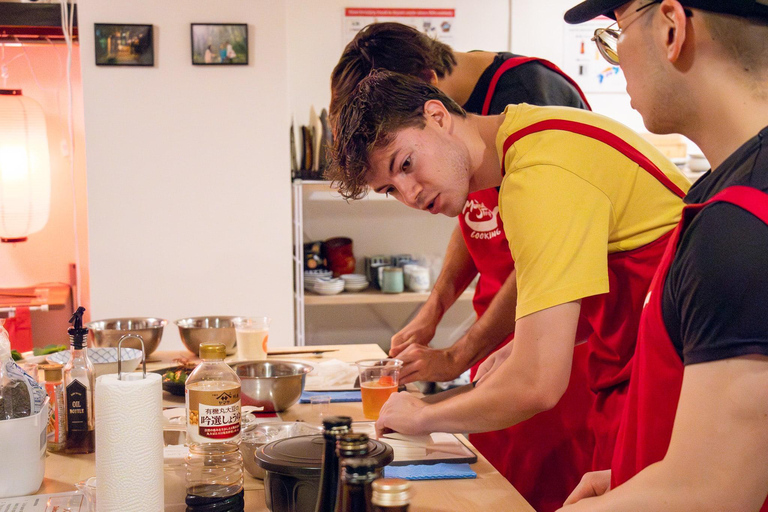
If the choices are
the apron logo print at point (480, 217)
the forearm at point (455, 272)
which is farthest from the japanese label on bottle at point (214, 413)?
the forearm at point (455, 272)

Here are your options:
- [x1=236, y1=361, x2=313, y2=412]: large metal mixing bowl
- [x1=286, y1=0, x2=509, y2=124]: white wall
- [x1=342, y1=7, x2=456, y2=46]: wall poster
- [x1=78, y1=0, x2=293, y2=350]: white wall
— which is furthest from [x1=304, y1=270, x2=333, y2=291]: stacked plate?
[x1=236, y1=361, x2=313, y2=412]: large metal mixing bowl

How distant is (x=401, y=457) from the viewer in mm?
1229

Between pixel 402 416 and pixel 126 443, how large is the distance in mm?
541

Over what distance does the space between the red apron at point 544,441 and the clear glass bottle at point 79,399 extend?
0.99 meters

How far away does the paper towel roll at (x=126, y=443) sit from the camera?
90cm

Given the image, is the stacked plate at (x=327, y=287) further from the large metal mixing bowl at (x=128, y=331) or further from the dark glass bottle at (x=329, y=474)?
the dark glass bottle at (x=329, y=474)

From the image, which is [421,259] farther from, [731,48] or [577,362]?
[731,48]

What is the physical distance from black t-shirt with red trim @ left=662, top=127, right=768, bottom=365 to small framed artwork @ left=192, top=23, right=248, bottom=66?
A: 325 cm

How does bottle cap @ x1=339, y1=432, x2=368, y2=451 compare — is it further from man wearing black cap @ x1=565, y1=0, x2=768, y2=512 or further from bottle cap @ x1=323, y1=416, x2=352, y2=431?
man wearing black cap @ x1=565, y1=0, x2=768, y2=512

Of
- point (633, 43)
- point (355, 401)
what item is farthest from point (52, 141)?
point (633, 43)

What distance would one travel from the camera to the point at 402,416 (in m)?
1.30

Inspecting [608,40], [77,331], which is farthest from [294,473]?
[608,40]

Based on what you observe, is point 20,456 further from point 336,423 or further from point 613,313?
point 613,313

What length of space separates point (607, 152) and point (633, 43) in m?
0.38
